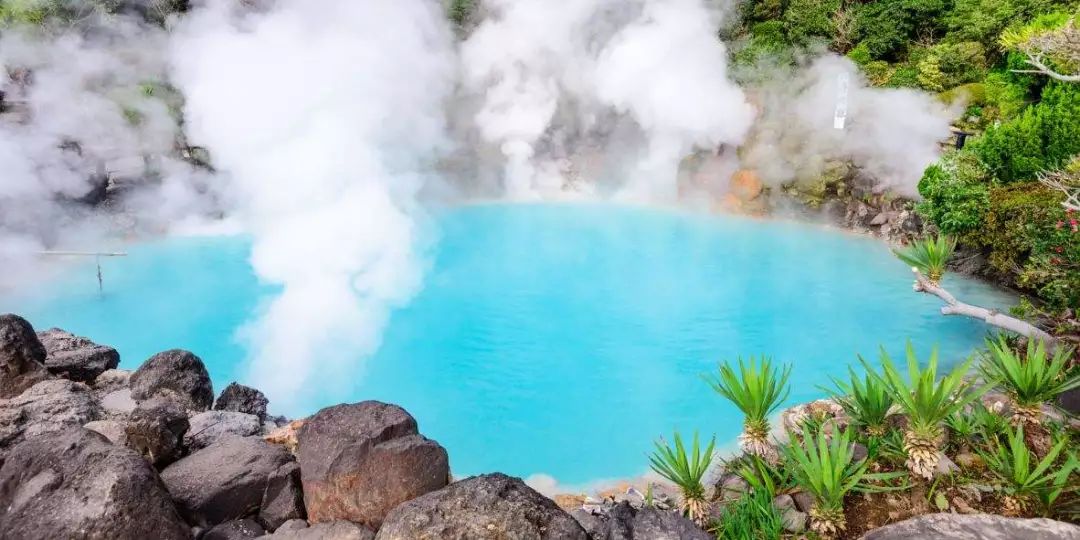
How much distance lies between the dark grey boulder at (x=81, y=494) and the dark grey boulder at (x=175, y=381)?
8.69ft

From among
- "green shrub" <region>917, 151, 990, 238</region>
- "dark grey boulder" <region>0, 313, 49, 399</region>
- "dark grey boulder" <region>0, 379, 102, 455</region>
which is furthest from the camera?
"green shrub" <region>917, 151, 990, 238</region>

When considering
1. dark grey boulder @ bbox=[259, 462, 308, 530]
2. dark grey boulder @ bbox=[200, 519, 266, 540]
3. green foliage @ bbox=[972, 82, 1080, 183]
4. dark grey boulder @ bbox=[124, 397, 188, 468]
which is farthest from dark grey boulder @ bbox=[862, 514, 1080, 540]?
green foliage @ bbox=[972, 82, 1080, 183]

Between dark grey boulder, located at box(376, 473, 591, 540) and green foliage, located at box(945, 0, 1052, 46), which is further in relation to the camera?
green foliage, located at box(945, 0, 1052, 46)

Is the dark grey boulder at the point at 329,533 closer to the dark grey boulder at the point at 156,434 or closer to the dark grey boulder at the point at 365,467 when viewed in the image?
the dark grey boulder at the point at 365,467

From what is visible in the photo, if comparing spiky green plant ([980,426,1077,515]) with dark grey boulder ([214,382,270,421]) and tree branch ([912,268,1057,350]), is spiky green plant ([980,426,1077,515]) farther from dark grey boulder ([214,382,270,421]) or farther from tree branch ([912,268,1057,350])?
dark grey boulder ([214,382,270,421])

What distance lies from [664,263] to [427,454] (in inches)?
358

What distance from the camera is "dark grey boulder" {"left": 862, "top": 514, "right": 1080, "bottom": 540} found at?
320 cm

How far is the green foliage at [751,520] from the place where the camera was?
139 inches

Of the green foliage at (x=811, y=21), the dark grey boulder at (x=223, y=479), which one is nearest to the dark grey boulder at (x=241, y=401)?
the dark grey boulder at (x=223, y=479)

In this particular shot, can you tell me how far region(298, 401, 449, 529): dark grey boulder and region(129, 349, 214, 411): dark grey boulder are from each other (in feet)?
9.45

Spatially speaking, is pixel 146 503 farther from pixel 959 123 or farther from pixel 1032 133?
pixel 959 123

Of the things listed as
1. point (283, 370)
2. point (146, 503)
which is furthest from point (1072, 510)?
point (283, 370)

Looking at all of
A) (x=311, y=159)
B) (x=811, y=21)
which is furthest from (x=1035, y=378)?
(x=811, y=21)

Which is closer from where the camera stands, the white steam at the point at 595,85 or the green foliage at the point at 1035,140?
the green foliage at the point at 1035,140
